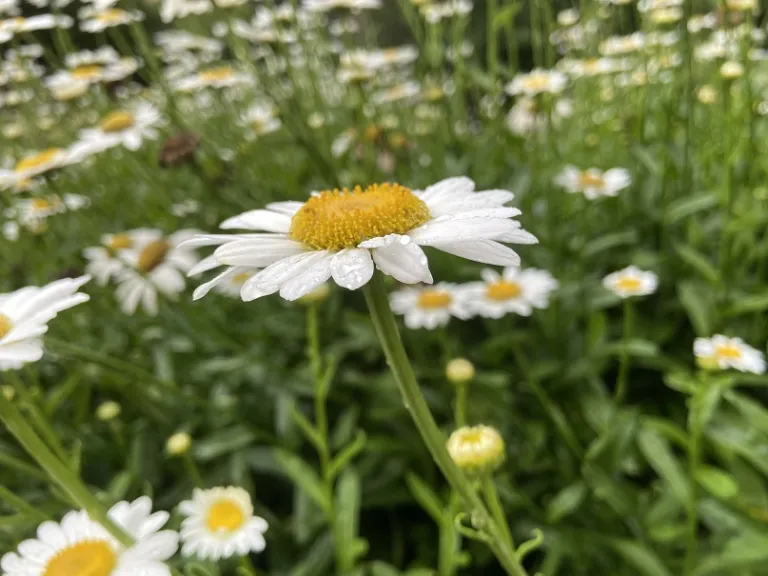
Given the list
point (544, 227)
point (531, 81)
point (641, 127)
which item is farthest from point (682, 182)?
point (531, 81)

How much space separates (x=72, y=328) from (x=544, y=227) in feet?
3.76

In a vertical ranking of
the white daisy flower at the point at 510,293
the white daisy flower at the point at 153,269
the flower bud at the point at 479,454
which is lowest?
the white daisy flower at the point at 510,293

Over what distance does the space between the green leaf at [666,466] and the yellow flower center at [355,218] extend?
27.0 inches

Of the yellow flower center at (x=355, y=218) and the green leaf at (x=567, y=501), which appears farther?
the green leaf at (x=567, y=501)

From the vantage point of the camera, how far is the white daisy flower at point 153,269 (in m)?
1.53

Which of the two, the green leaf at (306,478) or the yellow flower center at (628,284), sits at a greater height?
the yellow flower center at (628,284)

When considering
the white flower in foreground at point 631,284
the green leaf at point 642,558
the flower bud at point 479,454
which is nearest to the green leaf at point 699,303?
the white flower in foreground at point 631,284

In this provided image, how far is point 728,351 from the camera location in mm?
A: 1128

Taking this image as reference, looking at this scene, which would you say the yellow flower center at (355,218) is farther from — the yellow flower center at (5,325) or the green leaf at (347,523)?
the green leaf at (347,523)

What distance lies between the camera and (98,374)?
5.35 ft

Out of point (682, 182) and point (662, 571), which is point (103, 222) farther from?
point (662, 571)

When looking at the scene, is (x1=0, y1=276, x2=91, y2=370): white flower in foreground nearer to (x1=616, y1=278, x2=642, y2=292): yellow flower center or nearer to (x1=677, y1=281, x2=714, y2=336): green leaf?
(x1=616, y1=278, x2=642, y2=292): yellow flower center

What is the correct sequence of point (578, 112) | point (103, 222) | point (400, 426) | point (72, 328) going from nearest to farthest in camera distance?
point (400, 426) < point (72, 328) < point (103, 222) < point (578, 112)

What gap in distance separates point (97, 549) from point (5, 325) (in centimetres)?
25
